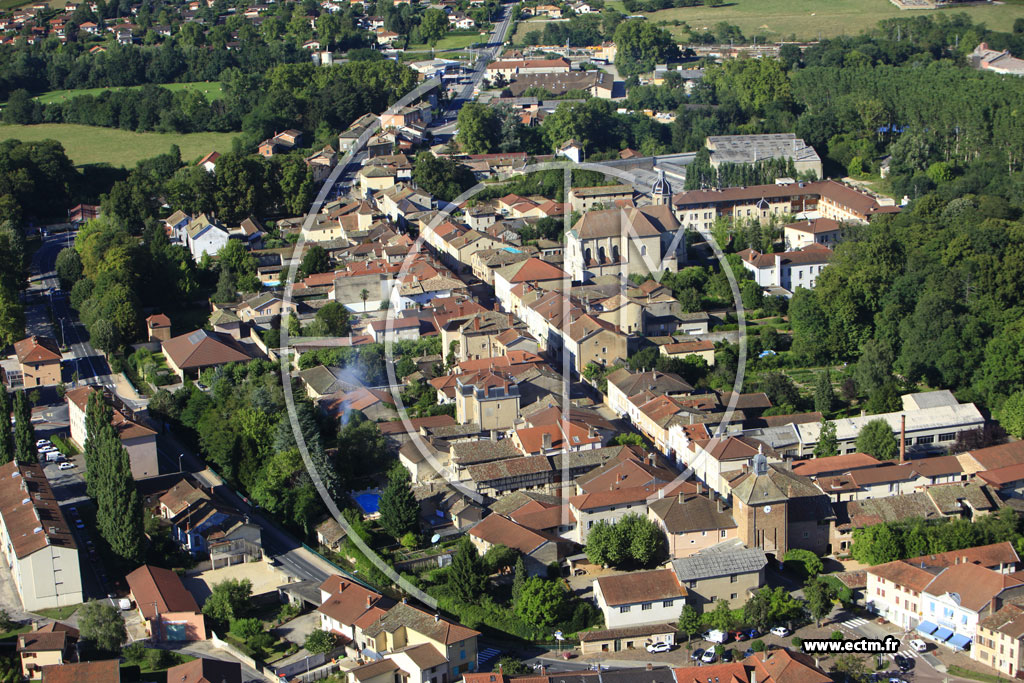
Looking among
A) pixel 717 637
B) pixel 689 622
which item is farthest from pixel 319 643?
pixel 717 637

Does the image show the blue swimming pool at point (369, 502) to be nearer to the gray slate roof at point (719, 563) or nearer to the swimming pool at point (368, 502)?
the swimming pool at point (368, 502)

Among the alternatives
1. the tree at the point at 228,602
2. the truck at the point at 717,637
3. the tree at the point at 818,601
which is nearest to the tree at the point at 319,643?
the tree at the point at 228,602

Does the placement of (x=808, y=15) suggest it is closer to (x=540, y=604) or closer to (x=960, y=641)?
(x=960, y=641)

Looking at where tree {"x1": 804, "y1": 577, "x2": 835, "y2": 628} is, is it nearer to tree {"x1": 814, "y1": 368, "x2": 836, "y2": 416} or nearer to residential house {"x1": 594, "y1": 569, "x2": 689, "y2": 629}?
residential house {"x1": 594, "y1": 569, "x2": 689, "y2": 629}

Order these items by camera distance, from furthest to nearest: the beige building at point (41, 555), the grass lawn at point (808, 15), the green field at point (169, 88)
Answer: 1. the grass lawn at point (808, 15)
2. the green field at point (169, 88)
3. the beige building at point (41, 555)

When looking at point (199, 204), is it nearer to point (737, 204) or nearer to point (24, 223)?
point (24, 223)

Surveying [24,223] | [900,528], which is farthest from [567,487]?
[24,223]

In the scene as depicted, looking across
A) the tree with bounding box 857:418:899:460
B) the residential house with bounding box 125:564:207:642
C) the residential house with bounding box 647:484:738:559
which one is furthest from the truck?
the residential house with bounding box 125:564:207:642
